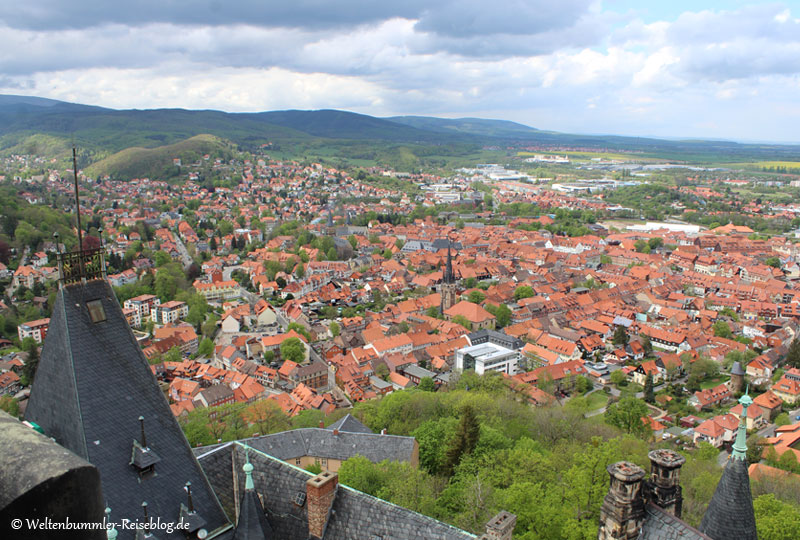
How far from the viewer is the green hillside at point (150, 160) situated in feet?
445

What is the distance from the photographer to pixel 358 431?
87.1ft

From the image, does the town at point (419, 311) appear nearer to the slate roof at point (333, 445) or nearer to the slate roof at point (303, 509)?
the slate roof at point (333, 445)

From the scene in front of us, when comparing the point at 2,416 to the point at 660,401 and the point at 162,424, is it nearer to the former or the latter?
the point at 162,424

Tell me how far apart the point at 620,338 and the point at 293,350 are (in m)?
29.6

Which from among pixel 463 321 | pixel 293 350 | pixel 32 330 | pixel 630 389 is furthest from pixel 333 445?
pixel 32 330

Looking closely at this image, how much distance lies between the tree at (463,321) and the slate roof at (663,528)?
159ft

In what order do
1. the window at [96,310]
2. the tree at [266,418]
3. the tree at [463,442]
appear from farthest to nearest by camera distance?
1. the tree at [266,418]
2. the tree at [463,442]
3. the window at [96,310]

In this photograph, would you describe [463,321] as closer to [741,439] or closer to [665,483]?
[665,483]

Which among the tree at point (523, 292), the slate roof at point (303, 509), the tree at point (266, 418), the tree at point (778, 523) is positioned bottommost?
the tree at point (523, 292)

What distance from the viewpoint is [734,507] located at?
8031 millimetres

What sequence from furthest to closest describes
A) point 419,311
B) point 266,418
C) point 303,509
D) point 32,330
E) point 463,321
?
point 419,311 → point 463,321 → point 32,330 → point 266,418 → point 303,509

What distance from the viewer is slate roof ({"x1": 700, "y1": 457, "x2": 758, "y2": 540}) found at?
26.1 ft

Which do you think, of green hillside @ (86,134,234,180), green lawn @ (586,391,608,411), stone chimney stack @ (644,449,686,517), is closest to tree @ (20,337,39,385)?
green lawn @ (586,391,608,411)

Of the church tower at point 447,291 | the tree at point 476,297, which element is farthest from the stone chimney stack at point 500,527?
the tree at point 476,297
